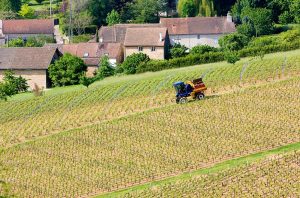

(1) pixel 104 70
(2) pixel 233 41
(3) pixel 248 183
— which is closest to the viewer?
(3) pixel 248 183

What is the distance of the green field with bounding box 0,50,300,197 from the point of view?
32.5 m

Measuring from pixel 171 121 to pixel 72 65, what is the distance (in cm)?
2177

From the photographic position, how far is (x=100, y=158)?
115 feet

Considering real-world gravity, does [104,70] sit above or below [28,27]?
below

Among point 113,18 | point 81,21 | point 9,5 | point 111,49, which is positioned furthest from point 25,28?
point 111,49

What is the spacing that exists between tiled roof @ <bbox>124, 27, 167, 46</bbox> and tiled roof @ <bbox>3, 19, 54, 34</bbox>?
56.0 feet

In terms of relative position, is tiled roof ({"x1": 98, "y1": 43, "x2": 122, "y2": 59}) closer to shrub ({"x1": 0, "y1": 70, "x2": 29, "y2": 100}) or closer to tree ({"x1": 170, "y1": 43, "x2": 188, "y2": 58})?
tree ({"x1": 170, "y1": 43, "x2": 188, "y2": 58})

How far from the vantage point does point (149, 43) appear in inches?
2672

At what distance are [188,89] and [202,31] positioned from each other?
3306 cm

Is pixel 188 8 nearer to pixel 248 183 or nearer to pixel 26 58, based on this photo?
pixel 26 58

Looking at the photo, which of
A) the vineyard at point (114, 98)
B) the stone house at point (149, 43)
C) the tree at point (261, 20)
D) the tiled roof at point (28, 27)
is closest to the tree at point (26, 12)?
the tiled roof at point (28, 27)

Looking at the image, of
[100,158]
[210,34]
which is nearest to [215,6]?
[210,34]

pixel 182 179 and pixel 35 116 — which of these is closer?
pixel 182 179

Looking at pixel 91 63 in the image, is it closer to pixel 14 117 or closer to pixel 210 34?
pixel 210 34
